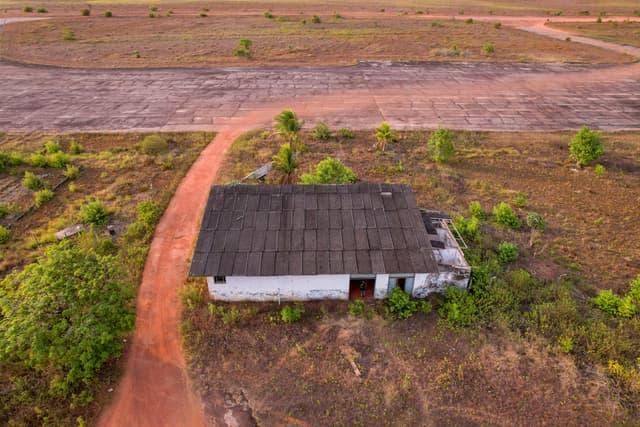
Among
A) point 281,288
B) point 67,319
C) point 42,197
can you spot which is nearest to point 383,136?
point 281,288

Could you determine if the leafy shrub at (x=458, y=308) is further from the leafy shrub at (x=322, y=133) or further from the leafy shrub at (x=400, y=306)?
the leafy shrub at (x=322, y=133)

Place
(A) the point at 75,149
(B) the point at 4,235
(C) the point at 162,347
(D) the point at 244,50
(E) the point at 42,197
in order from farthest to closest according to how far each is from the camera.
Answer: (D) the point at 244,50 < (A) the point at 75,149 < (E) the point at 42,197 < (B) the point at 4,235 < (C) the point at 162,347

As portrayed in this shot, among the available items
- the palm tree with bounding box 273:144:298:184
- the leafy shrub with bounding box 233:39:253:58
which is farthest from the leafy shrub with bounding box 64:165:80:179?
the leafy shrub with bounding box 233:39:253:58

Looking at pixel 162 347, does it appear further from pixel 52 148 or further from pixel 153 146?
pixel 52 148

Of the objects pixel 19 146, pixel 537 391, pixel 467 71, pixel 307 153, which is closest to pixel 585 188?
pixel 537 391

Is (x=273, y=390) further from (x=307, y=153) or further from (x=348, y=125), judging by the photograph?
(x=348, y=125)

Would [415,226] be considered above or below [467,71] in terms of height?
below

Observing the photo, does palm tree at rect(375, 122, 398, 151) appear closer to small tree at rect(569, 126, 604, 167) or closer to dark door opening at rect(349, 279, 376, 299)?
small tree at rect(569, 126, 604, 167)
